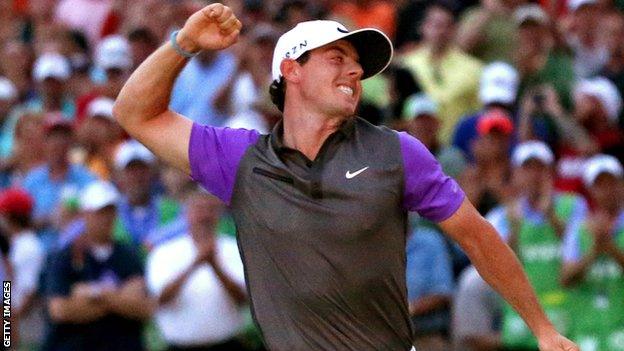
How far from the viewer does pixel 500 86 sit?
1184 cm

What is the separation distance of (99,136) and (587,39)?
3.85 metres

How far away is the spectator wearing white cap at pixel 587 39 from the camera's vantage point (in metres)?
12.2

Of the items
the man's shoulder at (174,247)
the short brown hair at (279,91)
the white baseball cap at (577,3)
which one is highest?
the short brown hair at (279,91)

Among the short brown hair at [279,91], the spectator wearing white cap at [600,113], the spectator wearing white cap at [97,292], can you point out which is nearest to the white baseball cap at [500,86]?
the spectator wearing white cap at [600,113]

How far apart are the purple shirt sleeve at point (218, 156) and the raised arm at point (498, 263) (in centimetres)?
82

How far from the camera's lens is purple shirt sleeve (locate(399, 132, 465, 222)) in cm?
Result: 580

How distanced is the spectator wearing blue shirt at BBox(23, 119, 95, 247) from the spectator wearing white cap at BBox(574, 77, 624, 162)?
11.8 ft

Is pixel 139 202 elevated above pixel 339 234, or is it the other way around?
pixel 339 234

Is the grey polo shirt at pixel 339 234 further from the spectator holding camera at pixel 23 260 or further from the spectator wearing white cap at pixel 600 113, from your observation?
the spectator wearing white cap at pixel 600 113

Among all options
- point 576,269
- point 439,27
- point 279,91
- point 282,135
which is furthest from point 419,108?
point 282,135

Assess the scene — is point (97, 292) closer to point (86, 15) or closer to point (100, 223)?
point (100, 223)

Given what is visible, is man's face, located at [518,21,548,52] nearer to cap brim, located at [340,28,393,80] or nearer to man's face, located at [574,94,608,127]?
man's face, located at [574,94,608,127]

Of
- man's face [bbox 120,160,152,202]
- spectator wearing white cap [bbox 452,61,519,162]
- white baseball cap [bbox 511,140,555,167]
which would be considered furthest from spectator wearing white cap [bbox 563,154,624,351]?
man's face [bbox 120,160,152,202]

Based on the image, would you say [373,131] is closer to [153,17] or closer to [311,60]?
[311,60]
